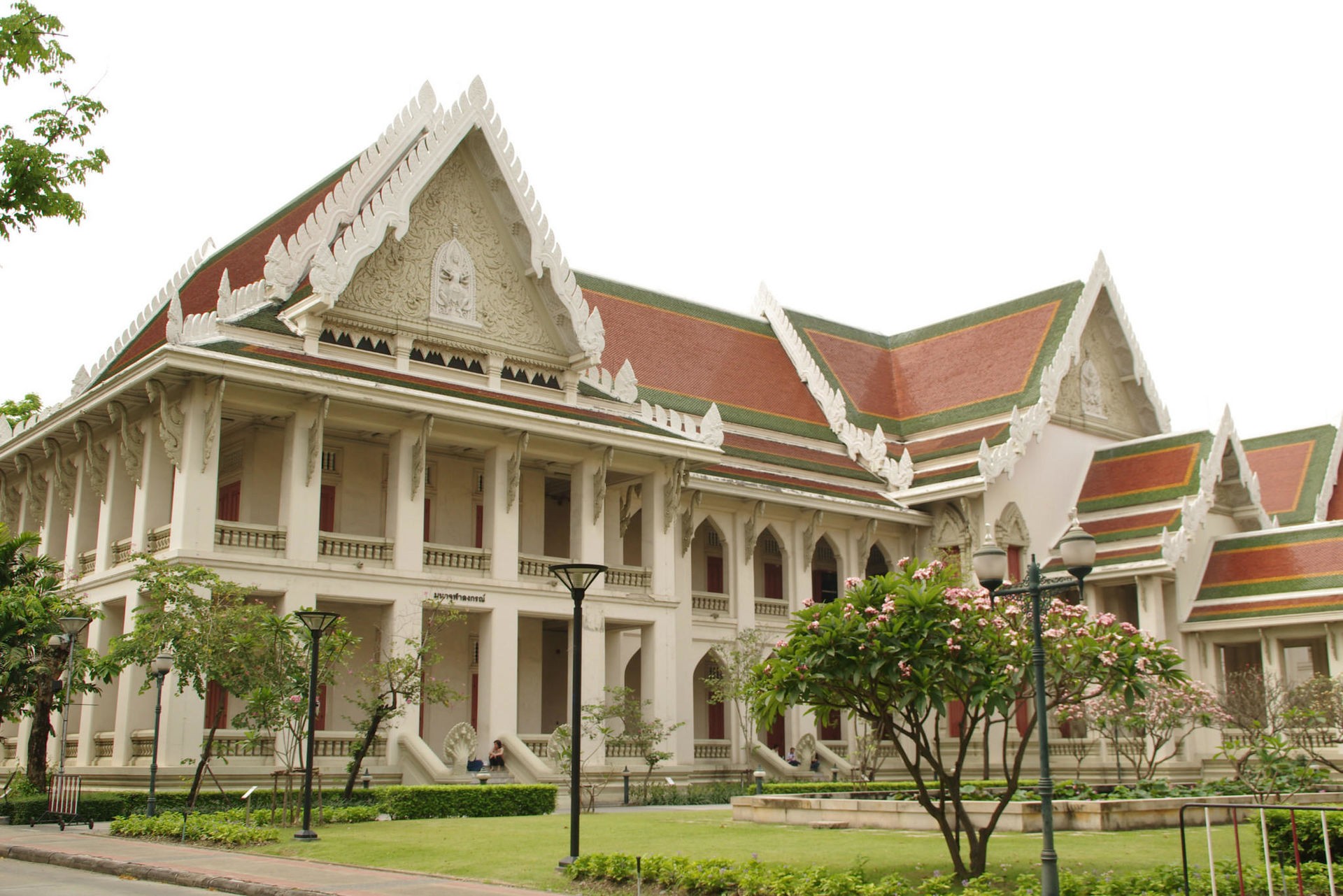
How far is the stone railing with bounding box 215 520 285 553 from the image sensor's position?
22812mm

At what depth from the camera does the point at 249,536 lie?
2312cm

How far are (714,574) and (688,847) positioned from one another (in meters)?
19.7

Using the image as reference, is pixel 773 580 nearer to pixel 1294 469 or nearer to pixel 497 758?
pixel 497 758

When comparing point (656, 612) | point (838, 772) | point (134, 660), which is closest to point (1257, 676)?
point (838, 772)

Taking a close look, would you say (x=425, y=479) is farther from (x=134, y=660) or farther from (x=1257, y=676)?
(x=1257, y=676)

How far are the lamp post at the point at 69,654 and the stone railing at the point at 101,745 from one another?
500 millimetres

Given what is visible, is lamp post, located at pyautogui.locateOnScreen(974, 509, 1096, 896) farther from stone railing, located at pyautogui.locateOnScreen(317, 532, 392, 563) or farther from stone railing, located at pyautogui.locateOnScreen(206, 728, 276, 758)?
stone railing, located at pyautogui.locateOnScreen(317, 532, 392, 563)

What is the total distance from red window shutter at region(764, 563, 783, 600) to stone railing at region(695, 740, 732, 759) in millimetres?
6091

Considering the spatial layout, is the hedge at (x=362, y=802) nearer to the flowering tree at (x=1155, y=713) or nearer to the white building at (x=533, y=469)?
the white building at (x=533, y=469)

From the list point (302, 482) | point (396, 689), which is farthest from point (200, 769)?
point (302, 482)

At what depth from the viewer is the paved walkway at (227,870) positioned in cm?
1195

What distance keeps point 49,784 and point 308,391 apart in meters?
7.56

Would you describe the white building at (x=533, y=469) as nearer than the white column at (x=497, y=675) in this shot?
Yes

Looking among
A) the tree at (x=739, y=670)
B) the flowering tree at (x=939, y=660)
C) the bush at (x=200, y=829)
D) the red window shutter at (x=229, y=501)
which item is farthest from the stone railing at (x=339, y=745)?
the flowering tree at (x=939, y=660)
